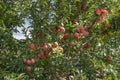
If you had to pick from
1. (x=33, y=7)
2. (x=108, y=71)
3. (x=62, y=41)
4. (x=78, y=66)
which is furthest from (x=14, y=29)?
(x=108, y=71)

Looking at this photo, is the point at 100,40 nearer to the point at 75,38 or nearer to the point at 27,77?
the point at 75,38

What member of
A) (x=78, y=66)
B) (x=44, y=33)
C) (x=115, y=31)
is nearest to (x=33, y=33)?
(x=44, y=33)

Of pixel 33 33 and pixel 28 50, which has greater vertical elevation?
pixel 33 33

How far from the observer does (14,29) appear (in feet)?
16.1

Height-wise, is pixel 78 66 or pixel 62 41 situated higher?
pixel 62 41

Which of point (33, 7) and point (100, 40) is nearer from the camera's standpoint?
point (33, 7)

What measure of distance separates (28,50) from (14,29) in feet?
2.97

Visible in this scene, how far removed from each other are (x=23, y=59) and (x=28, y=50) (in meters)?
0.14

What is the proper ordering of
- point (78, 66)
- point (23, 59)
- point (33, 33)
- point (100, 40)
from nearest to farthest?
point (23, 59)
point (33, 33)
point (78, 66)
point (100, 40)

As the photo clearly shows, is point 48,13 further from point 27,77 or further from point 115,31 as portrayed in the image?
point 115,31

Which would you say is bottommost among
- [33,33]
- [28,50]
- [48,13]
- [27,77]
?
[27,77]

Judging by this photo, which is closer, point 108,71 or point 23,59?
point 23,59

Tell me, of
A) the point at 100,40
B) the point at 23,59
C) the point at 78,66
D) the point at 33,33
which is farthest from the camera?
the point at 100,40

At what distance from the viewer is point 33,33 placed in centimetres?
432
